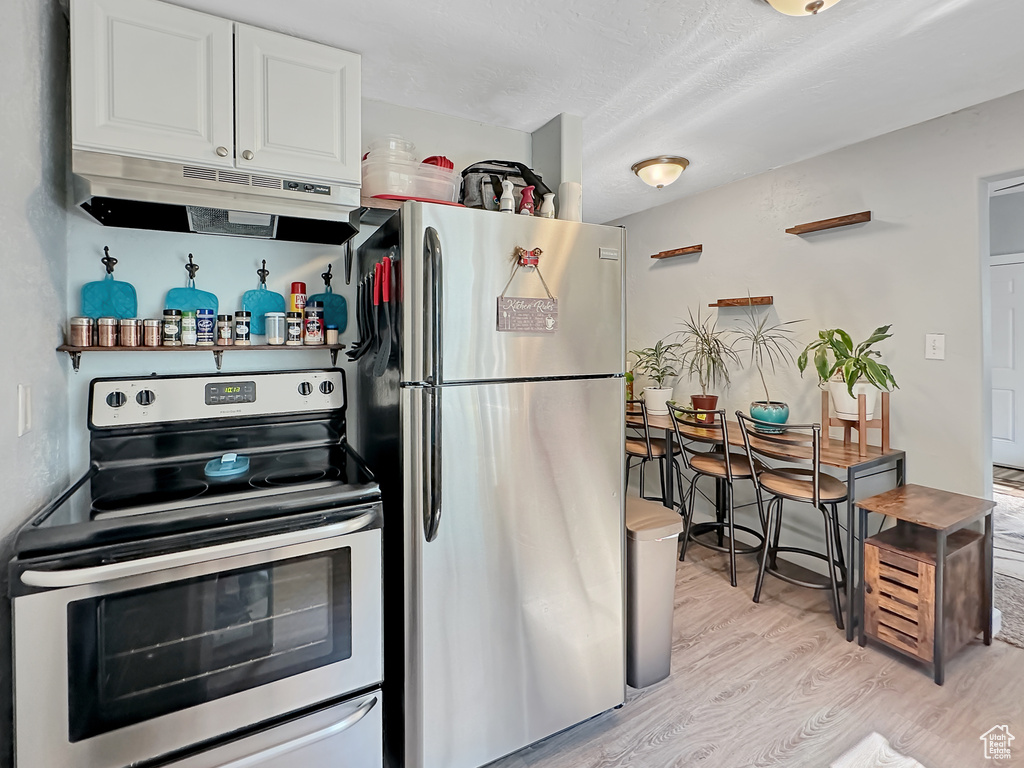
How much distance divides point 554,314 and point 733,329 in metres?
2.40

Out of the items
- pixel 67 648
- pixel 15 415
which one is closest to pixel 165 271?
pixel 15 415

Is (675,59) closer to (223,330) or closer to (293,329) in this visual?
(293,329)

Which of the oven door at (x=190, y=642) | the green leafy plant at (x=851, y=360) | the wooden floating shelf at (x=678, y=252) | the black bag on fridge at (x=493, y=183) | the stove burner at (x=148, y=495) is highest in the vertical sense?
the wooden floating shelf at (x=678, y=252)

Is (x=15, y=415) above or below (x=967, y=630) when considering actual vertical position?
above

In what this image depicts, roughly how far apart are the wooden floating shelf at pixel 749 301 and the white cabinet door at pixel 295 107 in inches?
106

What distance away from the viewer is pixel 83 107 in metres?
1.31

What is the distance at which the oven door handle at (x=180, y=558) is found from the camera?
104 centimetres

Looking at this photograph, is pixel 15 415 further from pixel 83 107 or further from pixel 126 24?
pixel 126 24

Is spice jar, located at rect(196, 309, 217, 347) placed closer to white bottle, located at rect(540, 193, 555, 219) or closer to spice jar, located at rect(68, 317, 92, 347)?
spice jar, located at rect(68, 317, 92, 347)

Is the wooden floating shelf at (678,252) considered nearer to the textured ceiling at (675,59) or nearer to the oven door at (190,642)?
the textured ceiling at (675,59)

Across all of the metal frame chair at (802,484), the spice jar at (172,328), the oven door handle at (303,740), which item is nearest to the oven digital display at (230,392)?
the spice jar at (172,328)

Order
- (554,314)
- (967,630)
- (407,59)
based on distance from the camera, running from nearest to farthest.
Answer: (554,314) → (407,59) → (967,630)

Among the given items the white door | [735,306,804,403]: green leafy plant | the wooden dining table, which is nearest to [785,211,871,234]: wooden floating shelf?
[735,306,804,403]: green leafy plant

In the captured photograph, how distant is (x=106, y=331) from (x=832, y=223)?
3.38 m
